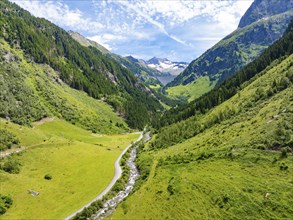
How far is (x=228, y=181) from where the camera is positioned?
70.2m

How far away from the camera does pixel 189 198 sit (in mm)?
70562

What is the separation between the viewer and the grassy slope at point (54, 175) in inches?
3199

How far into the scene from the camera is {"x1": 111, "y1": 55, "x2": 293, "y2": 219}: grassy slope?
2371 inches

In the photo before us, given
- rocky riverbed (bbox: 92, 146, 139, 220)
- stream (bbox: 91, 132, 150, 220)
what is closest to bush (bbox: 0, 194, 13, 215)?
stream (bbox: 91, 132, 150, 220)

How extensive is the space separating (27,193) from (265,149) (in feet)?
226

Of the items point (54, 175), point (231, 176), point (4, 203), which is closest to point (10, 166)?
point (54, 175)

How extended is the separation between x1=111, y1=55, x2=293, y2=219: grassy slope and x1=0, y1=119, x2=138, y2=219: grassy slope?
59.8 feet

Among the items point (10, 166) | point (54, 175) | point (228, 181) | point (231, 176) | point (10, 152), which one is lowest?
point (228, 181)

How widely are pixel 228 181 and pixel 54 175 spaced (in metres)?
63.3

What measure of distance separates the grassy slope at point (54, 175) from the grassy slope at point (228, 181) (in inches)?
717

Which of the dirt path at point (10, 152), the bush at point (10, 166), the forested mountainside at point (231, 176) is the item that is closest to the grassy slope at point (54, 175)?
the bush at point (10, 166)

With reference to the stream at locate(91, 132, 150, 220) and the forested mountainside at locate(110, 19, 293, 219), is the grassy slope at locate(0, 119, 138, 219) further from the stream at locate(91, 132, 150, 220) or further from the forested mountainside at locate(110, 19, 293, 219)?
the forested mountainside at locate(110, 19, 293, 219)

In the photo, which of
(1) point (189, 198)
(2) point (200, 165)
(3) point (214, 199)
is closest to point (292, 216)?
(3) point (214, 199)

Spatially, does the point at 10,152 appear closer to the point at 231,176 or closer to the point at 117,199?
the point at 117,199
